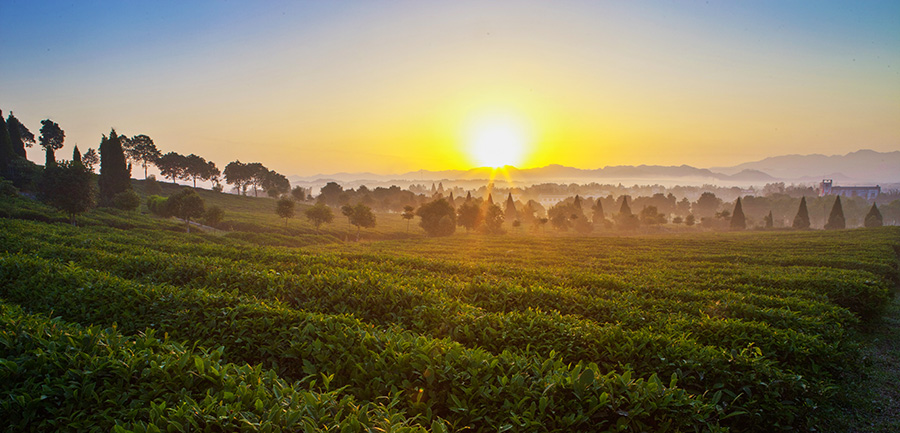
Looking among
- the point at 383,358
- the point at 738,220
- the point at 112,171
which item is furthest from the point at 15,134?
the point at 738,220

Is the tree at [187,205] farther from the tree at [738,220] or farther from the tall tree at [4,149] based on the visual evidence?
the tree at [738,220]

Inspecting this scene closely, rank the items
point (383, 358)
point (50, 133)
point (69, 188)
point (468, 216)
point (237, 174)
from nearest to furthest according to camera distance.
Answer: point (383, 358), point (69, 188), point (468, 216), point (50, 133), point (237, 174)

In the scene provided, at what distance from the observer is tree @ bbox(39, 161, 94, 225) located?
31.0m

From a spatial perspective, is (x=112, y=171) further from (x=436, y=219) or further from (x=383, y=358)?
(x=383, y=358)

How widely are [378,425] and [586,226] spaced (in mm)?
85513

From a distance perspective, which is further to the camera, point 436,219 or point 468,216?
point 468,216

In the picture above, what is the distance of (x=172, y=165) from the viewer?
8750 centimetres

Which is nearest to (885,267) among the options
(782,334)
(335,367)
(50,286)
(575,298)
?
(782,334)

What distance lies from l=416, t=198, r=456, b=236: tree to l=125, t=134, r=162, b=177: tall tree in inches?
2894

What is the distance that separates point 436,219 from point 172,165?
2861 inches

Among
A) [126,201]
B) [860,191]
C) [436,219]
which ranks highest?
[860,191]

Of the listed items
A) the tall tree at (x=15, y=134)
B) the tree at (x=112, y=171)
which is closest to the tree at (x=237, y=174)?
the tall tree at (x=15, y=134)

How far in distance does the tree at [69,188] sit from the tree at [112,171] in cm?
2099

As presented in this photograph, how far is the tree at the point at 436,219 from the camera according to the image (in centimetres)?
5716
